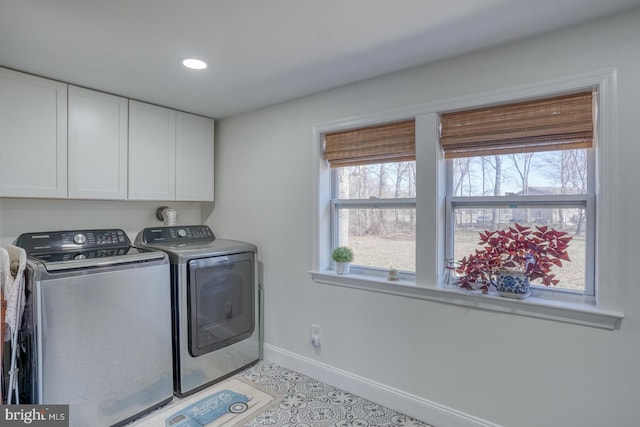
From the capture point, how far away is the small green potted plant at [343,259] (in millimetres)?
2436

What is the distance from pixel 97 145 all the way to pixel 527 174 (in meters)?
2.82

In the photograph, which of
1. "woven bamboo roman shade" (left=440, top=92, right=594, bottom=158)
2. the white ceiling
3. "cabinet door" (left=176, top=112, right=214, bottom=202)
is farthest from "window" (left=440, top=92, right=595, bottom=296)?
"cabinet door" (left=176, top=112, right=214, bottom=202)

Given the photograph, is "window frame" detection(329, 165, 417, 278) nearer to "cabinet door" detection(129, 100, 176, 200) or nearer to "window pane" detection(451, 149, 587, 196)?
"window pane" detection(451, 149, 587, 196)

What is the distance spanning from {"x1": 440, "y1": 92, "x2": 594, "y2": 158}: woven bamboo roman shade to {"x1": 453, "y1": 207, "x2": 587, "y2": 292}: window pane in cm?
33

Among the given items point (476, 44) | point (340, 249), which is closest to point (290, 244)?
point (340, 249)

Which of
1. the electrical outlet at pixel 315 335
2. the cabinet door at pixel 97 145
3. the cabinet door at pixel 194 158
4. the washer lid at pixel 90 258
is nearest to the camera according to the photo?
the washer lid at pixel 90 258

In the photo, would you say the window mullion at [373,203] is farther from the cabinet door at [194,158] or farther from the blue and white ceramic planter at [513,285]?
the cabinet door at [194,158]

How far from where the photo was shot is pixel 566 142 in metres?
1.68

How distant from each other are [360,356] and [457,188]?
4.32 ft

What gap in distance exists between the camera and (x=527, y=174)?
185 centimetres

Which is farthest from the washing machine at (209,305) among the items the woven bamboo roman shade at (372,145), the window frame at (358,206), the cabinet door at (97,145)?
the woven bamboo roman shade at (372,145)

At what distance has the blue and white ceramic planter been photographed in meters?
1.75

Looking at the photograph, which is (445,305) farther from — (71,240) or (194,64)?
(71,240)

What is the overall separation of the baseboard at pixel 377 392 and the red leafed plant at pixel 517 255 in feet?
2.48
